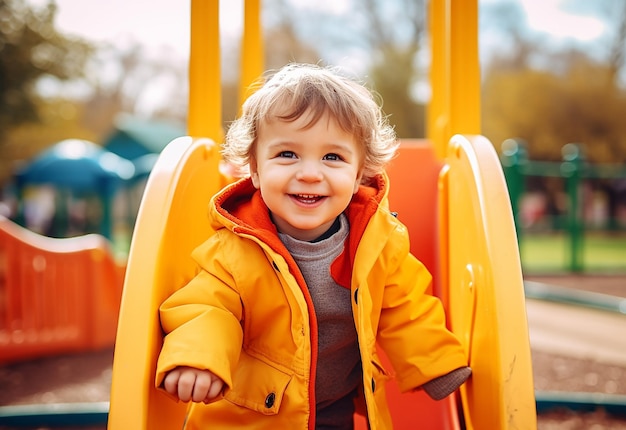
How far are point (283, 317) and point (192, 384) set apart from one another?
0.26 m

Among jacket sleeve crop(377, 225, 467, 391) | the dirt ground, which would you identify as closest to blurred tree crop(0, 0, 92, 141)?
the dirt ground

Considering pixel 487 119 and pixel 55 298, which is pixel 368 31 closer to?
pixel 487 119

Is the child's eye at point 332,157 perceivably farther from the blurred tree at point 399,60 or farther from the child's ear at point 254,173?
the blurred tree at point 399,60

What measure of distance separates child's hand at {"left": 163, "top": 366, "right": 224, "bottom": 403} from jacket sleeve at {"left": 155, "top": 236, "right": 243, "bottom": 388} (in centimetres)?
2

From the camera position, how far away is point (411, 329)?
51.4 inches

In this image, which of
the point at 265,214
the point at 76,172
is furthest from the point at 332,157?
the point at 76,172

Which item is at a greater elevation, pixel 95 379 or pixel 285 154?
pixel 285 154

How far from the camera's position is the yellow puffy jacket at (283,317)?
1178 mm

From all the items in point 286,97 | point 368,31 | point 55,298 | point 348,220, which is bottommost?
point 55,298

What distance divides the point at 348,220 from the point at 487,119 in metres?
17.4

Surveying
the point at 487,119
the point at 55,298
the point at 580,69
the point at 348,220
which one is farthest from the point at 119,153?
the point at 348,220

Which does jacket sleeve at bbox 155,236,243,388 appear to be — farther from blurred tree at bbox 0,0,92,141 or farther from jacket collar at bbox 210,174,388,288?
blurred tree at bbox 0,0,92,141

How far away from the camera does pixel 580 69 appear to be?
58.0 feet

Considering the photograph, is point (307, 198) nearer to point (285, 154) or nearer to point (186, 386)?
point (285, 154)
